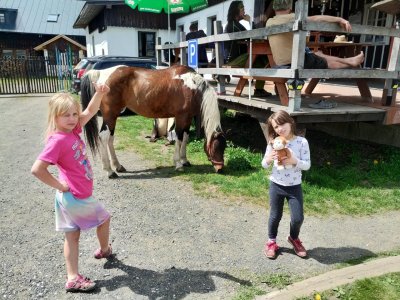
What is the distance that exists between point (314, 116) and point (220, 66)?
2563 mm

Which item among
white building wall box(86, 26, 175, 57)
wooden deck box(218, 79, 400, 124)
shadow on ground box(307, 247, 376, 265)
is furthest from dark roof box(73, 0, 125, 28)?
shadow on ground box(307, 247, 376, 265)

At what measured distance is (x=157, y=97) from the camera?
593 centimetres

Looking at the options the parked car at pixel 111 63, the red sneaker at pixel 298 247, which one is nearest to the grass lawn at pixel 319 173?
the red sneaker at pixel 298 247

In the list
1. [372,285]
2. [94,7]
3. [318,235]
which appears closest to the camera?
[372,285]

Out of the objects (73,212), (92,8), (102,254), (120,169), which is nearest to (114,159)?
(120,169)

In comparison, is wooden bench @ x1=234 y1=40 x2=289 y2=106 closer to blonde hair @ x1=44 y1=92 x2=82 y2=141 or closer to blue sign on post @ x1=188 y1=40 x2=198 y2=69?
blue sign on post @ x1=188 y1=40 x2=198 y2=69

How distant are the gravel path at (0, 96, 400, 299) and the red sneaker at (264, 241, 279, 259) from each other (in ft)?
0.20

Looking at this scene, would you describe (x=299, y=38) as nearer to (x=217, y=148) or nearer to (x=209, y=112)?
(x=209, y=112)

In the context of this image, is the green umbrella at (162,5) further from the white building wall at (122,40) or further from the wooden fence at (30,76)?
the white building wall at (122,40)

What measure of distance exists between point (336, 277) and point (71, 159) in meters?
2.37

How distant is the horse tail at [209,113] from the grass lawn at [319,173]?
0.74 m

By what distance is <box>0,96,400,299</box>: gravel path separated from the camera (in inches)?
116

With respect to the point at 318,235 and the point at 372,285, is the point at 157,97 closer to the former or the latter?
the point at 318,235

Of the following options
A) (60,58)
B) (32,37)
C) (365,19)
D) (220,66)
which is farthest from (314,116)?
(32,37)
